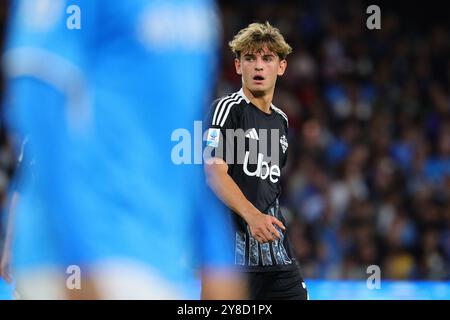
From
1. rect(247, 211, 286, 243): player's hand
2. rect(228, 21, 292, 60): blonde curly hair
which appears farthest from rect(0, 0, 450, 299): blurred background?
rect(247, 211, 286, 243): player's hand

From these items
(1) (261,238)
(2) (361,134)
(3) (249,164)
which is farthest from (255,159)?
(2) (361,134)

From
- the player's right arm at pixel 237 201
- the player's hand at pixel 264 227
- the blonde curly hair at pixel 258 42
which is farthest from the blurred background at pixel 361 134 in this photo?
the player's hand at pixel 264 227

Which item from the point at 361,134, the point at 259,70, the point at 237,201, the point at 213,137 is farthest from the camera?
the point at 361,134

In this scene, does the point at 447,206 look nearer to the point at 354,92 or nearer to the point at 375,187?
the point at 375,187

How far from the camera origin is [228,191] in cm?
402

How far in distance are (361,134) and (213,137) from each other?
4566 millimetres

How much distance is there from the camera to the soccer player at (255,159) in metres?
4.22

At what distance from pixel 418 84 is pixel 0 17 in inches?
166

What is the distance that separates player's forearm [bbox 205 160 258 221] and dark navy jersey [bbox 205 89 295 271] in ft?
0.37

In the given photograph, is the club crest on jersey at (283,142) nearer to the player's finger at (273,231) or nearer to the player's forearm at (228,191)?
the player's forearm at (228,191)

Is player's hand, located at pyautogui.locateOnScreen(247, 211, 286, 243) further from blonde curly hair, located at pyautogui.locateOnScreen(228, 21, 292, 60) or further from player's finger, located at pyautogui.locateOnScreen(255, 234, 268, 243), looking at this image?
blonde curly hair, located at pyautogui.locateOnScreen(228, 21, 292, 60)

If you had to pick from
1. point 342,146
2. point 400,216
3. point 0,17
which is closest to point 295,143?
point 342,146

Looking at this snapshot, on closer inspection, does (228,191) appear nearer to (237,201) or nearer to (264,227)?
(237,201)
